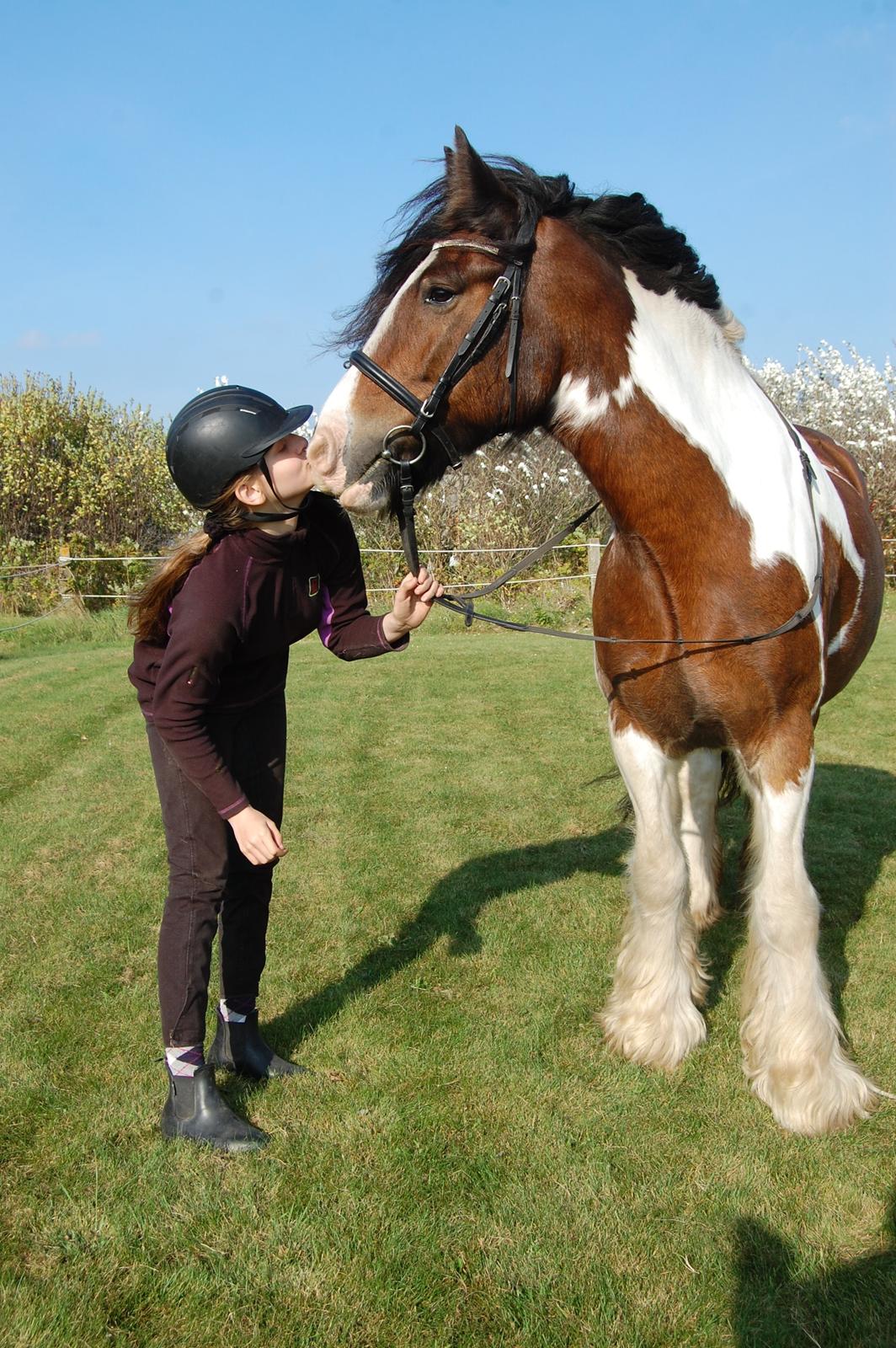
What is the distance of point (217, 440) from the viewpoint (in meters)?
2.70

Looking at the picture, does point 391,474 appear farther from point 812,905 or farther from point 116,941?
point 116,941

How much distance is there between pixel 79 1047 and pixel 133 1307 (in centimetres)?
130

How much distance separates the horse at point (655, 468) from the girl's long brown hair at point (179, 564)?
1.09ft

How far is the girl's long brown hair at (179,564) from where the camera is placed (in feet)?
9.19

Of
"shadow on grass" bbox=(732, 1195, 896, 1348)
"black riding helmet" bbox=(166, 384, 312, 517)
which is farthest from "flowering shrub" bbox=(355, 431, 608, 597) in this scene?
"shadow on grass" bbox=(732, 1195, 896, 1348)

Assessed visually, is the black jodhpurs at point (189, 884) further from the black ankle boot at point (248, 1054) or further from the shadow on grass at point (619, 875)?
the shadow on grass at point (619, 875)

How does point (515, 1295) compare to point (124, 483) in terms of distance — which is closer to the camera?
point (515, 1295)

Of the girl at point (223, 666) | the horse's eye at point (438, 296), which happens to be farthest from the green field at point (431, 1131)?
the horse's eye at point (438, 296)

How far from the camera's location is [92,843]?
5680 mm

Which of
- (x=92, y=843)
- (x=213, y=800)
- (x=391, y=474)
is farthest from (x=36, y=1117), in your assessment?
(x=92, y=843)

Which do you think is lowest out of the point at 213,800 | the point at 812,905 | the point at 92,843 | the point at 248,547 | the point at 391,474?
the point at 92,843

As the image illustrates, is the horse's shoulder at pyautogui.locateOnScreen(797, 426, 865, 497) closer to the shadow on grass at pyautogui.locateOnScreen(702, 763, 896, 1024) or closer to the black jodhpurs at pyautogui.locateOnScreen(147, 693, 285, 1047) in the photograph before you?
the shadow on grass at pyautogui.locateOnScreen(702, 763, 896, 1024)

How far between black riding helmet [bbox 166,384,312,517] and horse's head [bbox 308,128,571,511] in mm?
191

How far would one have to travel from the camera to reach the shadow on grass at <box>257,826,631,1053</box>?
3.66 meters
